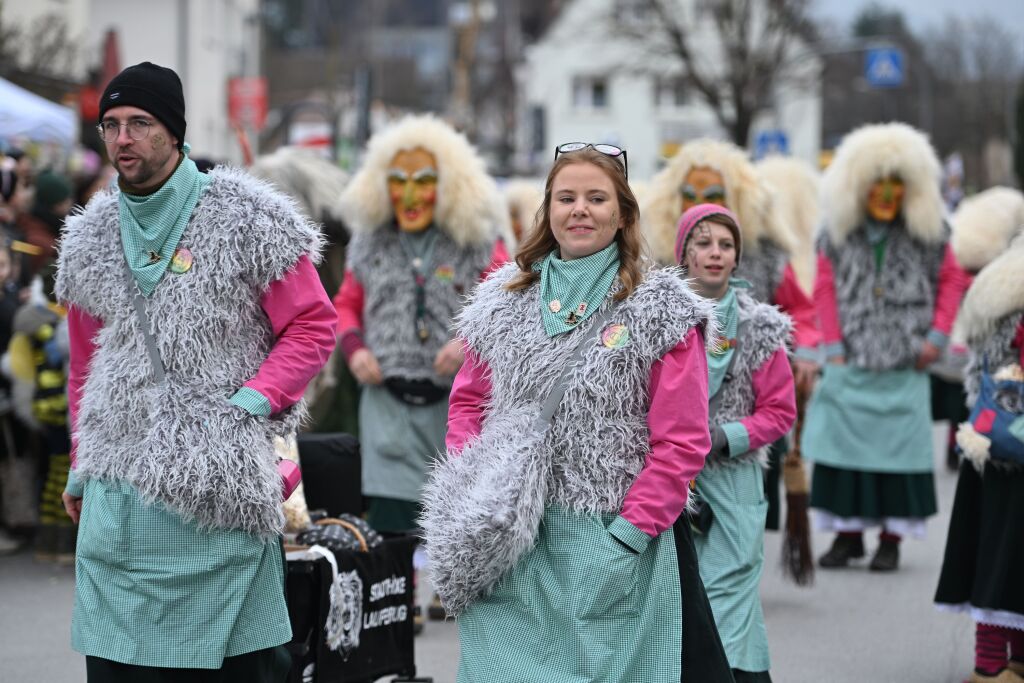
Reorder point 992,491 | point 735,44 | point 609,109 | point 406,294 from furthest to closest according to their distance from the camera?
1. point 609,109
2. point 735,44
3. point 406,294
4. point 992,491

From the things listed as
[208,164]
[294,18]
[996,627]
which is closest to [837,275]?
[996,627]

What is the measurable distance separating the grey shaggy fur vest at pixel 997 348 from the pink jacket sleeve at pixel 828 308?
2641 millimetres

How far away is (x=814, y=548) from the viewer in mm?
9586

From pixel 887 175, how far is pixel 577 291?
16.6 feet

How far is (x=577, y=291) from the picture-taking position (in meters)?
4.00

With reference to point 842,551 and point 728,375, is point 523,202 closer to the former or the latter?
point 842,551

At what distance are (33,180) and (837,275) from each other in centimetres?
583

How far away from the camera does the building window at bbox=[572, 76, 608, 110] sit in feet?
201

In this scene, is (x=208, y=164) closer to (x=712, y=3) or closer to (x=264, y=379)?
(x=264, y=379)

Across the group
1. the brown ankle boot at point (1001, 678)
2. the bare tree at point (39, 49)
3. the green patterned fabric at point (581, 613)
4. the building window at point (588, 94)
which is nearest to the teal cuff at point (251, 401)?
the green patterned fabric at point (581, 613)

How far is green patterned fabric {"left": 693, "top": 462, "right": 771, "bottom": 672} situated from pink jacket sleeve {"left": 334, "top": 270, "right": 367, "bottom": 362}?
2482 millimetres

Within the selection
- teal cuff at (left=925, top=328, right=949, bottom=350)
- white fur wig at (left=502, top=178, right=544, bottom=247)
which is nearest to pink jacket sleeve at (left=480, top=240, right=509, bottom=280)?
teal cuff at (left=925, top=328, right=949, bottom=350)

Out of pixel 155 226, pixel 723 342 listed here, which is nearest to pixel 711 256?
pixel 723 342

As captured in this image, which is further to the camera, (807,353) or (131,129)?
→ (807,353)
